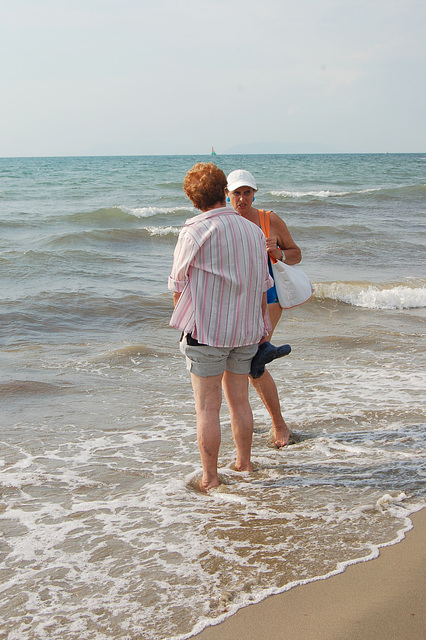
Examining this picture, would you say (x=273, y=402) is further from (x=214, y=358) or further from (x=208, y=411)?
(x=214, y=358)

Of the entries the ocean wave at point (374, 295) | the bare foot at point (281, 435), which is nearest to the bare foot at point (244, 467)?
the bare foot at point (281, 435)

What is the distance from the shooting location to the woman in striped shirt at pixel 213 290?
118 inches

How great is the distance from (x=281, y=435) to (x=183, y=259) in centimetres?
164

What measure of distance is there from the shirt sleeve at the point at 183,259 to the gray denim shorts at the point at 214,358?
292 mm

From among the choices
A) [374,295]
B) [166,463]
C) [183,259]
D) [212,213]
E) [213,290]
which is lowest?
[166,463]

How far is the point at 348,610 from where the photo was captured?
2207 millimetres

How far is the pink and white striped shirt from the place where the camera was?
2992 millimetres

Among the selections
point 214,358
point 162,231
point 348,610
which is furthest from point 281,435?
point 162,231

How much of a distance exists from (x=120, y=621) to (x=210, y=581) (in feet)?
1.30

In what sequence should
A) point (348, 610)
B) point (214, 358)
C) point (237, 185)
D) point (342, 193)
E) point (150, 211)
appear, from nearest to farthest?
point (348, 610) < point (214, 358) < point (237, 185) < point (150, 211) < point (342, 193)

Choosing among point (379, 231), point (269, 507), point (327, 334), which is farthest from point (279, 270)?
point (379, 231)

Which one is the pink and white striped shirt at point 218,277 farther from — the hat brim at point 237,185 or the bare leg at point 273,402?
the bare leg at point 273,402

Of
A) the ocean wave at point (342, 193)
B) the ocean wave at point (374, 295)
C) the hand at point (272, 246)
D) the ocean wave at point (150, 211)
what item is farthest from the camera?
the ocean wave at point (342, 193)

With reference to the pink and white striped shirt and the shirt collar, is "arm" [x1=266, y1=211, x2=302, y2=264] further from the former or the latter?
the shirt collar
